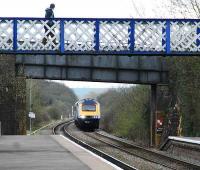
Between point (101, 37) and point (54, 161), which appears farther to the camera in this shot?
point (101, 37)

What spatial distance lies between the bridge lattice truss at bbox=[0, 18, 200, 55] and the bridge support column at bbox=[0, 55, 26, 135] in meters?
19.0

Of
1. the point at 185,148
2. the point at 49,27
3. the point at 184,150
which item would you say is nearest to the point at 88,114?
the point at 184,150

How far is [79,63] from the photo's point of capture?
3653 cm

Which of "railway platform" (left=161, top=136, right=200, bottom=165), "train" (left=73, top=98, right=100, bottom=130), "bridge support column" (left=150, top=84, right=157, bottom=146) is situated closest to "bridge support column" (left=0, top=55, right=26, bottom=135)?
"bridge support column" (left=150, top=84, right=157, bottom=146)

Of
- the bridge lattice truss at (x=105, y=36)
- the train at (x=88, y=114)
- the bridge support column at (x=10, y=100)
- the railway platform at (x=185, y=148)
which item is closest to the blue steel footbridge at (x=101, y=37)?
the bridge lattice truss at (x=105, y=36)

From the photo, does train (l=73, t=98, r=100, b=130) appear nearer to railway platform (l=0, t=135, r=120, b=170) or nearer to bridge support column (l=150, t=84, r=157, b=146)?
bridge support column (l=150, t=84, r=157, b=146)

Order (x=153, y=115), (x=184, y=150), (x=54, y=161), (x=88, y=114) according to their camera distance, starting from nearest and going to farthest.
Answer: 1. (x=54, y=161)
2. (x=184, y=150)
3. (x=153, y=115)
4. (x=88, y=114)

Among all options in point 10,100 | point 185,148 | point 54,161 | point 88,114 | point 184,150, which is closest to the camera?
point 54,161

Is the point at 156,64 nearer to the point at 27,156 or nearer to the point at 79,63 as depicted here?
the point at 79,63

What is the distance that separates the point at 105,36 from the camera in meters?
21.1

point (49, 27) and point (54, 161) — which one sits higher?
point (49, 27)

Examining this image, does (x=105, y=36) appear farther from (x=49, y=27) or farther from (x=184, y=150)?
(x=184, y=150)

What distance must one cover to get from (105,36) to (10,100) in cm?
2157

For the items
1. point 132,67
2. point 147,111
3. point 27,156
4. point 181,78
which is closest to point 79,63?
point 132,67
